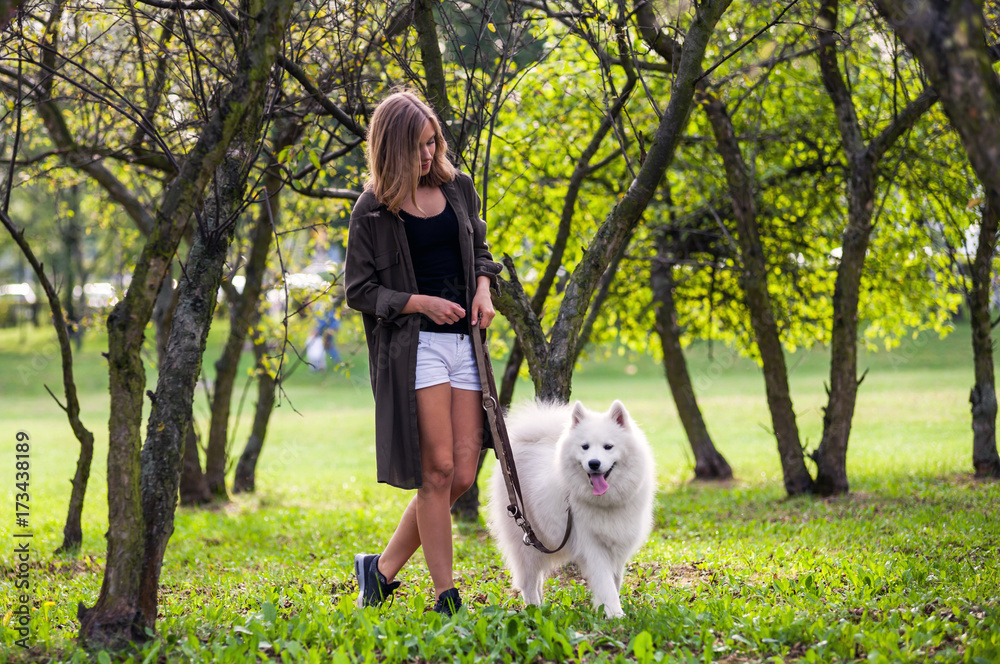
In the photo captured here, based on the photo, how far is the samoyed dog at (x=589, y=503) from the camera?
12.9ft

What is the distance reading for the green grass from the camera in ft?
10.2

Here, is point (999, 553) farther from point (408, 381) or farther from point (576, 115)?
point (576, 115)

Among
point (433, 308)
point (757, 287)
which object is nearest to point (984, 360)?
point (757, 287)

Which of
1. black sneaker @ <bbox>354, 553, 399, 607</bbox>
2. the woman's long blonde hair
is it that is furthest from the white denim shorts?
black sneaker @ <bbox>354, 553, 399, 607</bbox>

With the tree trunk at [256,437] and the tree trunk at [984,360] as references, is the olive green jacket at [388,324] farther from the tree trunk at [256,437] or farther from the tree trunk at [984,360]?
the tree trunk at [256,437]

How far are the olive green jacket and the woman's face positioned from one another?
0.82 ft

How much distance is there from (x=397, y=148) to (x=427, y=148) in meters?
0.15

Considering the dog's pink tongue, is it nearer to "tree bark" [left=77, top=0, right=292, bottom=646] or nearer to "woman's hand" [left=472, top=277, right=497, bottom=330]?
"woman's hand" [left=472, top=277, right=497, bottom=330]

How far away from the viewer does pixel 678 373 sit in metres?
11.0

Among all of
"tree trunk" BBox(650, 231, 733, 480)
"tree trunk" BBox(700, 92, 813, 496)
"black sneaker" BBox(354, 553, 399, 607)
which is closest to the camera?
"black sneaker" BBox(354, 553, 399, 607)

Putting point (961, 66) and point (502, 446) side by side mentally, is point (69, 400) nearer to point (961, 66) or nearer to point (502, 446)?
point (502, 446)

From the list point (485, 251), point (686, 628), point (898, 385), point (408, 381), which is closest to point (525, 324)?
point (485, 251)

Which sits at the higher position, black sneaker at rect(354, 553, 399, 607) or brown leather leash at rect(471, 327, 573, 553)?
brown leather leash at rect(471, 327, 573, 553)

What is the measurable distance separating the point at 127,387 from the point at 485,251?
162 cm
